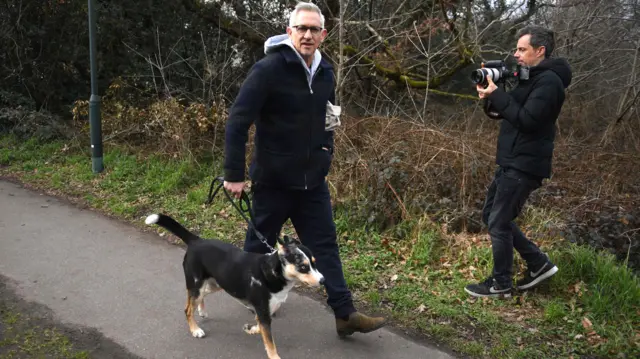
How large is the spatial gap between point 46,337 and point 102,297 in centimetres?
67

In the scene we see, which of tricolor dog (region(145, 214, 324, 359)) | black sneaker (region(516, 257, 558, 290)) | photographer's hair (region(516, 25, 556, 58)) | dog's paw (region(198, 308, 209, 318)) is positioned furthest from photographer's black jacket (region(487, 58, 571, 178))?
dog's paw (region(198, 308, 209, 318))

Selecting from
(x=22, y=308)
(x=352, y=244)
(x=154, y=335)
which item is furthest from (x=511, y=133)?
(x=22, y=308)

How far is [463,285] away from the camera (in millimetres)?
4484

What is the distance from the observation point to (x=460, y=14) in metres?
9.41

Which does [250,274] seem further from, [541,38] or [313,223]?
[541,38]

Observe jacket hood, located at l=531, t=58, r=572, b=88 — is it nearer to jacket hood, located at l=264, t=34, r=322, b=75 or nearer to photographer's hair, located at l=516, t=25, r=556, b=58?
photographer's hair, located at l=516, t=25, r=556, b=58

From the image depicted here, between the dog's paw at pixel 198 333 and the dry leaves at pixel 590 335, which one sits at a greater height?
the dry leaves at pixel 590 335

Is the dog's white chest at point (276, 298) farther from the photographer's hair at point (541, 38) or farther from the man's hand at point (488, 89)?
the photographer's hair at point (541, 38)

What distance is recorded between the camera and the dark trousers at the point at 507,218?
392 cm

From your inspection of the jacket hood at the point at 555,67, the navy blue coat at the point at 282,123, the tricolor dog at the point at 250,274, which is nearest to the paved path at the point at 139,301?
the tricolor dog at the point at 250,274

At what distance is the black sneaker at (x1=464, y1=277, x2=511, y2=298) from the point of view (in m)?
4.27

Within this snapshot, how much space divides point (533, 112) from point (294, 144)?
1846mm

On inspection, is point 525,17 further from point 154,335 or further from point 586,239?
point 154,335

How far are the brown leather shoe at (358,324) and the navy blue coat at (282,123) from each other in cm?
103
